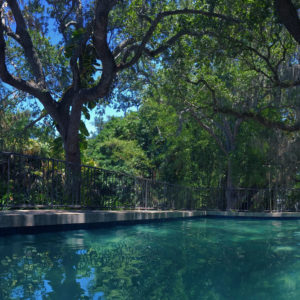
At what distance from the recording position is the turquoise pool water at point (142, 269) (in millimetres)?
2703

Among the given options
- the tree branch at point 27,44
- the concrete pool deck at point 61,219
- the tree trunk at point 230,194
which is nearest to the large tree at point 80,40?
the tree branch at point 27,44

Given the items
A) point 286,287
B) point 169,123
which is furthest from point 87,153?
point 286,287

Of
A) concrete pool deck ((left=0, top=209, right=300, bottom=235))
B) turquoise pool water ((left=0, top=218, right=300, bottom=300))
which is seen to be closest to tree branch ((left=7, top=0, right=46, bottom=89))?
concrete pool deck ((left=0, top=209, right=300, bottom=235))

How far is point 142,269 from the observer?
11.4 ft

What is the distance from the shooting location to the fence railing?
22.5 feet

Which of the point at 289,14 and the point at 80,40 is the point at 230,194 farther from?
the point at 80,40

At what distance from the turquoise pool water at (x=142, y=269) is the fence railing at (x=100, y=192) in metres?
1.69

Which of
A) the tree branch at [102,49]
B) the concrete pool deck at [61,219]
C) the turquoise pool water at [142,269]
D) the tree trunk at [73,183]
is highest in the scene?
the tree branch at [102,49]

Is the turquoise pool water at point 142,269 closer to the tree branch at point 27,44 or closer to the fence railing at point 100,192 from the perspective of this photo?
the fence railing at point 100,192

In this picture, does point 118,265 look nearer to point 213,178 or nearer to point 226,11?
point 226,11

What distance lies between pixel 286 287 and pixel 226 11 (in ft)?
22.7

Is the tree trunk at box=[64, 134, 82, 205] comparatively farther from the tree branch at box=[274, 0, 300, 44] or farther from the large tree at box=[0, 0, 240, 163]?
the tree branch at box=[274, 0, 300, 44]

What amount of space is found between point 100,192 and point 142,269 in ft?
17.3

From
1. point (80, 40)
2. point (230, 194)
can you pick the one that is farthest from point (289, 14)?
point (230, 194)
